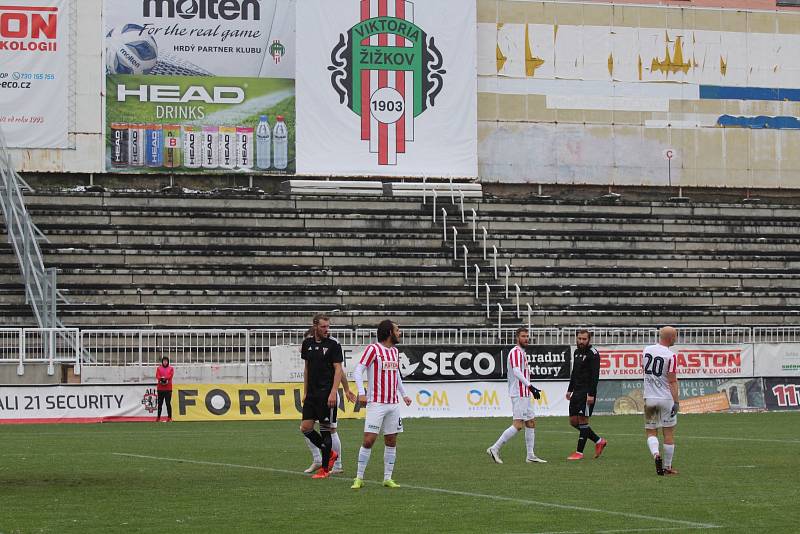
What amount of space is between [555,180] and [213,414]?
18479 mm

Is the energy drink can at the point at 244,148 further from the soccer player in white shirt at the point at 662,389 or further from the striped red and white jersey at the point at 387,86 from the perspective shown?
the soccer player in white shirt at the point at 662,389

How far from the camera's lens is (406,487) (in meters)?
16.5

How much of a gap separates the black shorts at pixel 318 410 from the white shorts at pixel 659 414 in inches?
162

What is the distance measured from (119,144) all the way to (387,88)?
896 cm

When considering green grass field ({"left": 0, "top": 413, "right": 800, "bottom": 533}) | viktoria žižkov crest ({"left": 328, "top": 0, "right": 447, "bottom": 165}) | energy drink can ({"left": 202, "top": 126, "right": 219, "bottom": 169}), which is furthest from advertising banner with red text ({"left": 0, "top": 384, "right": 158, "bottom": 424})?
viktoria žižkov crest ({"left": 328, "top": 0, "right": 447, "bottom": 165})

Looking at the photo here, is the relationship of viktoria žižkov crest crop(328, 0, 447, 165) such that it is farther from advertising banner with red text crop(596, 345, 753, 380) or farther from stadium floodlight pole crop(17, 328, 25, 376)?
stadium floodlight pole crop(17, 328, 25, 376)

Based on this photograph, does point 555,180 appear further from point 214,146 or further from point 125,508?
point 125,508

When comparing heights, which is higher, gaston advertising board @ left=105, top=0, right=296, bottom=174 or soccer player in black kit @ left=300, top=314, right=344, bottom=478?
gaston advertising board @ left=105, top=0, right=296, bottom=174

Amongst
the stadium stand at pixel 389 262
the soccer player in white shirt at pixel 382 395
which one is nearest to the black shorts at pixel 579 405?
the soccer player in white shirt at pixel 382 395

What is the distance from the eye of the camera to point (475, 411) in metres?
35.9

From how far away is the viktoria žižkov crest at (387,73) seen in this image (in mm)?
46750

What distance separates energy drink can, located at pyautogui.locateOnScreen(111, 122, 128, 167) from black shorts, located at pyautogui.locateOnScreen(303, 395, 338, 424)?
2801 centimetres

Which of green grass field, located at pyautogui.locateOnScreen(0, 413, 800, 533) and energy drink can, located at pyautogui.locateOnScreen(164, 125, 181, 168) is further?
energy drink can, located at pyautogui.locateOnScreen(164, 125, 181, 168)

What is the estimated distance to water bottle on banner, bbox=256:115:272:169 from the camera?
151 feet
